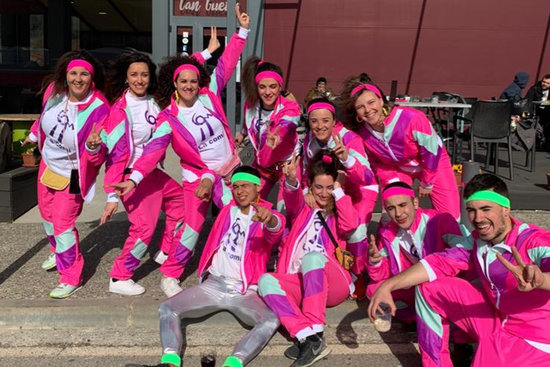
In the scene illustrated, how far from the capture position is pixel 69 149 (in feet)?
14.9

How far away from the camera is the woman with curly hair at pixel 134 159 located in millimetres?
4500

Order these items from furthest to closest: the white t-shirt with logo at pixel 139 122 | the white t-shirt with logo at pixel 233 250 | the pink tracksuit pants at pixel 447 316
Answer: the white t-shirt with logo at pixel 139 122, the white t-shirt with logo at pixel 233 250, the pink tracksuit pants at pixel 447 316

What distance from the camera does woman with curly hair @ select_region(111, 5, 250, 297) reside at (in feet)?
14.7

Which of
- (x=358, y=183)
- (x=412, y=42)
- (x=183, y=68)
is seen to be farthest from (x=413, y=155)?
(x=412, y=42)

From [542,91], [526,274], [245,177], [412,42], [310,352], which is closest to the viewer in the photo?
[526,274]

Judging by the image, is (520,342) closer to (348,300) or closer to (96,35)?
(348,300)

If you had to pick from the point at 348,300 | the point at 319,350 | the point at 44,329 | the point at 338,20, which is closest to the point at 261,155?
the point at 348,300

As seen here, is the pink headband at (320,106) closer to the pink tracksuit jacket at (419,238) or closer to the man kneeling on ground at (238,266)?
the man kneeling on ground at (238,266)

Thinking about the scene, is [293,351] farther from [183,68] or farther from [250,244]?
[183,68]

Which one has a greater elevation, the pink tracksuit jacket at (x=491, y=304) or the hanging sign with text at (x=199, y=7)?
the hanging sign with text at (x=199, y=7)

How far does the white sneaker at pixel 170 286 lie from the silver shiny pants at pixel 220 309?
398mm

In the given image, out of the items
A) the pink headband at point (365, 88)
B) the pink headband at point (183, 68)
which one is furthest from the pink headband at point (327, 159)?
the pink headband at point (183, 68)

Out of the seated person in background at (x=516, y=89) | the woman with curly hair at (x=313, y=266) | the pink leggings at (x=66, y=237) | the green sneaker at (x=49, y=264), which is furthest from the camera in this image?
the seated person in background at (x=516, y=89)

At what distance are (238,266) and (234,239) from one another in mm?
190
